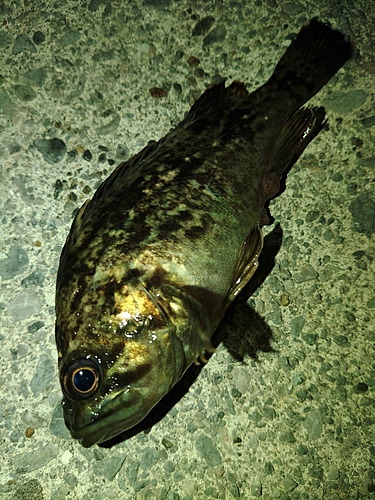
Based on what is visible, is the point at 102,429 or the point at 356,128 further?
the point at 356,128

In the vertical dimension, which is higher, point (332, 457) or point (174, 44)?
point (174, 44)

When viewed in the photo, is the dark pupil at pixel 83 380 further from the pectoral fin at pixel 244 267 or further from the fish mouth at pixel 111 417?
the pectoral fin at pixel 244 267

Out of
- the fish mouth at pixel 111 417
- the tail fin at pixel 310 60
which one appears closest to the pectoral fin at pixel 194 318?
the fish mouth at pixel 111 417

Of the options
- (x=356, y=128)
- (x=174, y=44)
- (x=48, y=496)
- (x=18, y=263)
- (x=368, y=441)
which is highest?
(x=356, y=128)

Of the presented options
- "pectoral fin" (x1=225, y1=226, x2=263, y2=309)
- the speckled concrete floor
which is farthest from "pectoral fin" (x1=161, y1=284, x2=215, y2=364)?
the speckled concrete floor

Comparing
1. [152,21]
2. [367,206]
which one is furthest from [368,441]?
[152,21]

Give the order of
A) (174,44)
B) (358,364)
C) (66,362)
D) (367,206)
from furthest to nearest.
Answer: (174,44) → (367,206) → (358,364) → (66,362)

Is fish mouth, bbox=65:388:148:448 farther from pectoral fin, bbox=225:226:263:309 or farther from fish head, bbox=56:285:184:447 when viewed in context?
pectoral fin, bbox=225:226:263:309

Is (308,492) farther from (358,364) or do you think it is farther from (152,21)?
(152,21)
